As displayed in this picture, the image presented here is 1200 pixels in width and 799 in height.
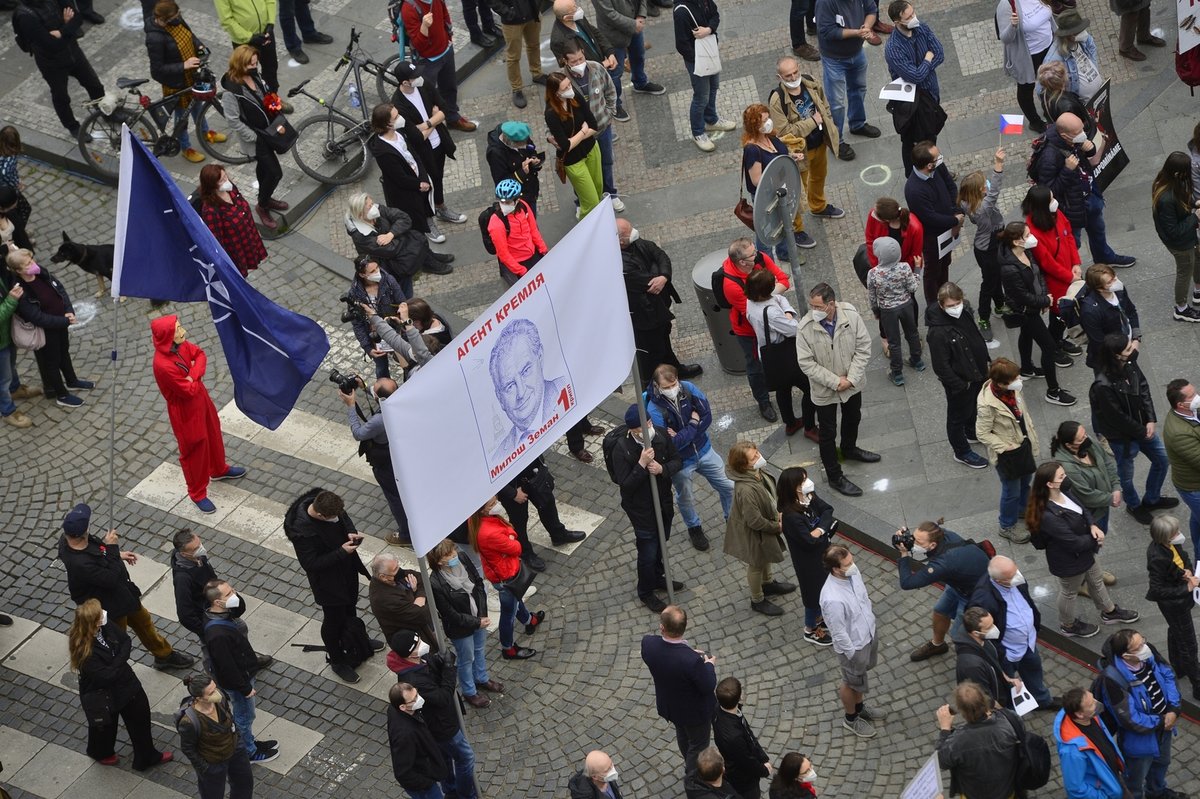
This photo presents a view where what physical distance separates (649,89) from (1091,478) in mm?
8356

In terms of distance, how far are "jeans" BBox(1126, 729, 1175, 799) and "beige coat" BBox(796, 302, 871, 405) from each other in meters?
3.90

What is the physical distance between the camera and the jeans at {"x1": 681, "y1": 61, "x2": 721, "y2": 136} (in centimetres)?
1877

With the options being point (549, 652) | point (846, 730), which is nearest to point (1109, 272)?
point (846, 730)

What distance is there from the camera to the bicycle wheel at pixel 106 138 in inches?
761

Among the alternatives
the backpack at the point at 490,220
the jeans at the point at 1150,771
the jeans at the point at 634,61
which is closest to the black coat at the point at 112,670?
the backpack at the point at 490,220

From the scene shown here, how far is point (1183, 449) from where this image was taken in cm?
1338

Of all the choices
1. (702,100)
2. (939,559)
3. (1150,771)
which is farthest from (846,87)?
(1150,771)

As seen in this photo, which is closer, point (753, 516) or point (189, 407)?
point (753, 516)

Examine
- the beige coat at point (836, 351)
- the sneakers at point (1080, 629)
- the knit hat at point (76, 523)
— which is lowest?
the sneakers at point (1080, 629)

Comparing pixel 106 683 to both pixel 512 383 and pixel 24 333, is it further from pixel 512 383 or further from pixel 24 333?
pixel 24 333

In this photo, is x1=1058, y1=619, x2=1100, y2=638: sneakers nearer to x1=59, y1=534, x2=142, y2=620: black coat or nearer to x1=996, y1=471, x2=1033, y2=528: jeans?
x1=996, y1=471, x2=1033, y2=528: jeans

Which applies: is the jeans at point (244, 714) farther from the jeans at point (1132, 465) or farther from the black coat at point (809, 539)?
the jeans at point (1132, 465)

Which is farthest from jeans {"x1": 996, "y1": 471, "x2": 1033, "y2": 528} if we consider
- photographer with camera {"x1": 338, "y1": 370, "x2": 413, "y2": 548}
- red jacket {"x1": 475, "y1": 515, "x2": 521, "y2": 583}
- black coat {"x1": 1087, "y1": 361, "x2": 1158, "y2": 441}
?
photographer with camera {"x1": 338, "y1": 370, "x2": 413, "y2": 548}

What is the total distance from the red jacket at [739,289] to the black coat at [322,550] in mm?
3782
